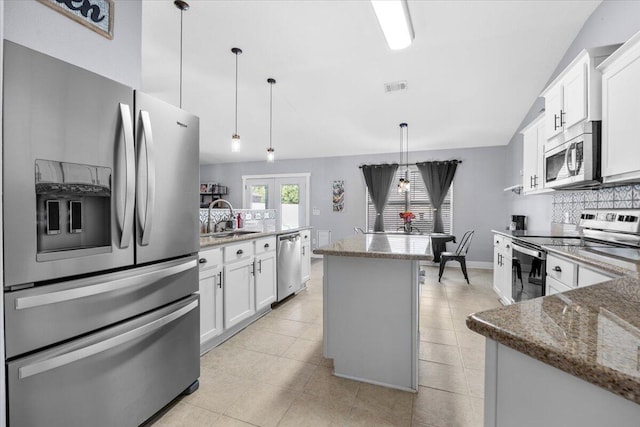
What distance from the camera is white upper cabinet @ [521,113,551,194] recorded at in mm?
3266

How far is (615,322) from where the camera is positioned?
23.9 inches

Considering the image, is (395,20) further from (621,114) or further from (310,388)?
(310,388)

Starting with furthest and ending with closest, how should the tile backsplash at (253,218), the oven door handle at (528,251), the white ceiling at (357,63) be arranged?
the tile backsplash at (253,218) → the white ceiling at (357,63) → the oven door handle at (528,251)

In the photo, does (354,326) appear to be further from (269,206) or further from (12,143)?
(269,206)

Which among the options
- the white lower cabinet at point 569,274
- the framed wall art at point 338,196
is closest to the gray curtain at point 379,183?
the framed wall art at point 338,196

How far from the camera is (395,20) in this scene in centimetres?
177

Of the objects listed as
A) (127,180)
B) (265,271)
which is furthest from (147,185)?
(265,271)

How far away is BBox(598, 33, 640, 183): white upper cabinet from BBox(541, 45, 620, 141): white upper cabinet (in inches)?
3.3

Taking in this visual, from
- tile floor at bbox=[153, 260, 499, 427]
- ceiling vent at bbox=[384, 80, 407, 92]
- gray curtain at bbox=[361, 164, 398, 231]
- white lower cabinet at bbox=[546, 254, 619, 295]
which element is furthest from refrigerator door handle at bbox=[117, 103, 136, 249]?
gray curtain at bbox=[361, 164, 398, 231]

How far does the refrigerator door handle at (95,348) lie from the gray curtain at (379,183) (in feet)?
17.4

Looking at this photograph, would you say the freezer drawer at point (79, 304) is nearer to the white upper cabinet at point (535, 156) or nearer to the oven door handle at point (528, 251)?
the oven door handle at point (528, 251)

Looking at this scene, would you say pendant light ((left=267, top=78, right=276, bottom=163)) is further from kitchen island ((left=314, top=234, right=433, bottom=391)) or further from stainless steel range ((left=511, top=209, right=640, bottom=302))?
stainless steel range ((left=511, top=209, right=640, bottom=302))

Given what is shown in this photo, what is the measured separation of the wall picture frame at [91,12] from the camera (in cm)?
145

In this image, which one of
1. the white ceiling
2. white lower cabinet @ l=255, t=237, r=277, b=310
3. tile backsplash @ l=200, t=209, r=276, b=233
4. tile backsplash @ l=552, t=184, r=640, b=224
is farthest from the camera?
tile backsplash @ l=200, t=209, r=276, b=233
